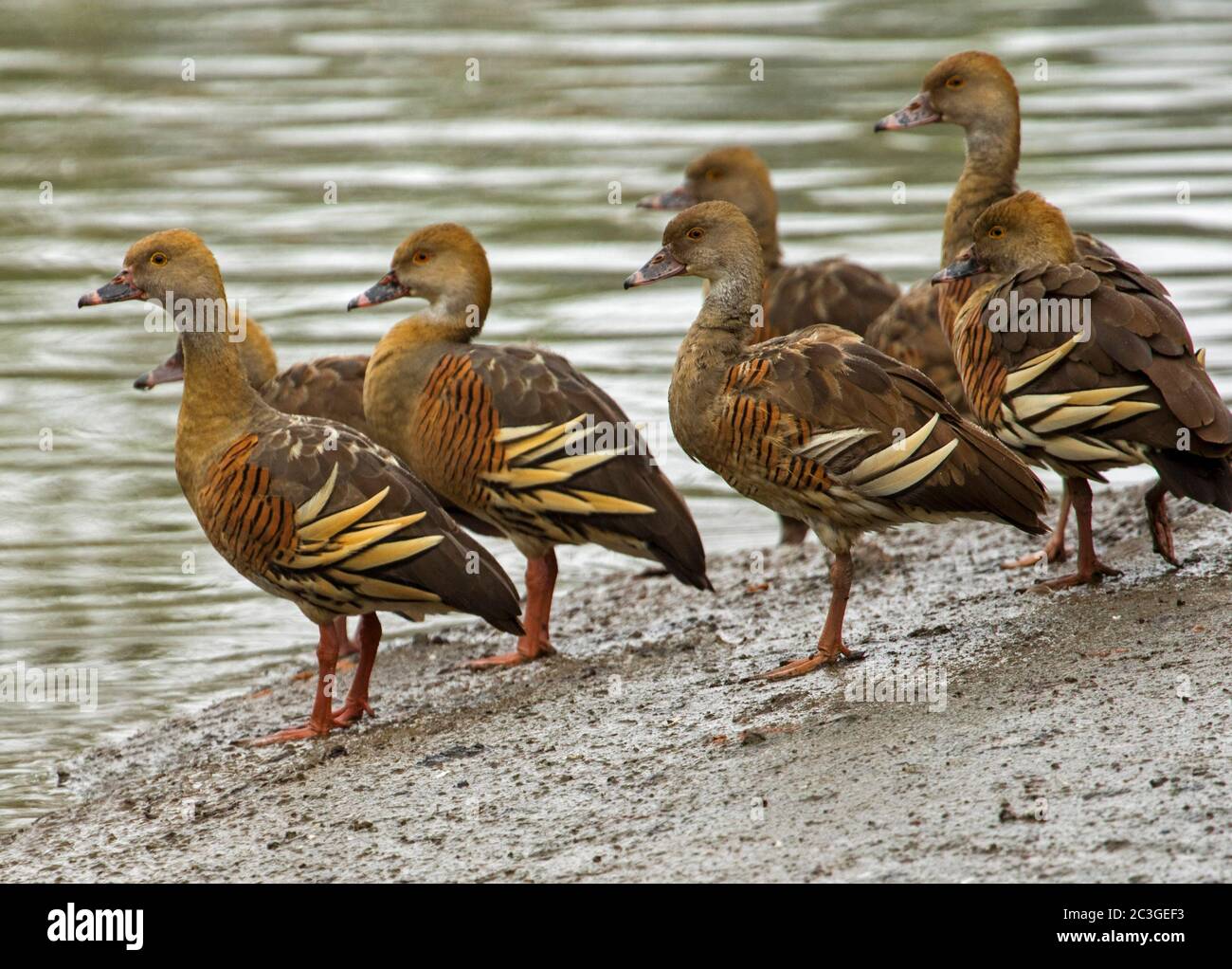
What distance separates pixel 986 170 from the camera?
32.3 feet

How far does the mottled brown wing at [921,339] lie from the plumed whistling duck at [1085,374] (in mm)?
1542

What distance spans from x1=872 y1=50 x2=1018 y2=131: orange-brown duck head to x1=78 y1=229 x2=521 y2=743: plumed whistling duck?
4.08 metres

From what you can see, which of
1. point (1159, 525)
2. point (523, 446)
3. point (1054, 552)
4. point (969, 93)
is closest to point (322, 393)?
point (523, 446)

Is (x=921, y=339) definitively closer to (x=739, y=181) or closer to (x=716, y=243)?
(x=716, y=243)

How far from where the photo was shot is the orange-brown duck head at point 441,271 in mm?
8930

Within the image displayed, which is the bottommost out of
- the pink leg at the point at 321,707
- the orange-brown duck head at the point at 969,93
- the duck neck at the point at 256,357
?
the pink leg at the point at 321,707

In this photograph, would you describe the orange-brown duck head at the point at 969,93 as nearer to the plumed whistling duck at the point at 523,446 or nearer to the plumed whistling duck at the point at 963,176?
the plumed whistling duck at the point at 963,176

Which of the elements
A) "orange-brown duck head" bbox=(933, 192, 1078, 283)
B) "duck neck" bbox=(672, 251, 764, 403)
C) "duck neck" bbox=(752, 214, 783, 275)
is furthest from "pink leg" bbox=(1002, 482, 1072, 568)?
"duck neck" bbox=(752, 214, 783, 275)

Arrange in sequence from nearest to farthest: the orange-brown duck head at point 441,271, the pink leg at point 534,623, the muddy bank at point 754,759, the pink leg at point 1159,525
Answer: the muddy bank at point 754,759
the pink leg at point 1159,525
the pink leg at point 534,623
the orange-brown duck head at point 441,271

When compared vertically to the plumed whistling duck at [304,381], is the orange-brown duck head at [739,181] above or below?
above

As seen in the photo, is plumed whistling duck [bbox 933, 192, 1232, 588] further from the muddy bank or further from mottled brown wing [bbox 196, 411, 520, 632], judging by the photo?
mottled brown wing [bbox 196, 411, 520, 632]

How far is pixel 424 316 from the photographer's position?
8.86 m

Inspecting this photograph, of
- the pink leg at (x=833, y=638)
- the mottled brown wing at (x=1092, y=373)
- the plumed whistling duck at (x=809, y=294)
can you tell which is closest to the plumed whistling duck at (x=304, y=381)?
the plumed whistling duck at (x=809, y=294)
